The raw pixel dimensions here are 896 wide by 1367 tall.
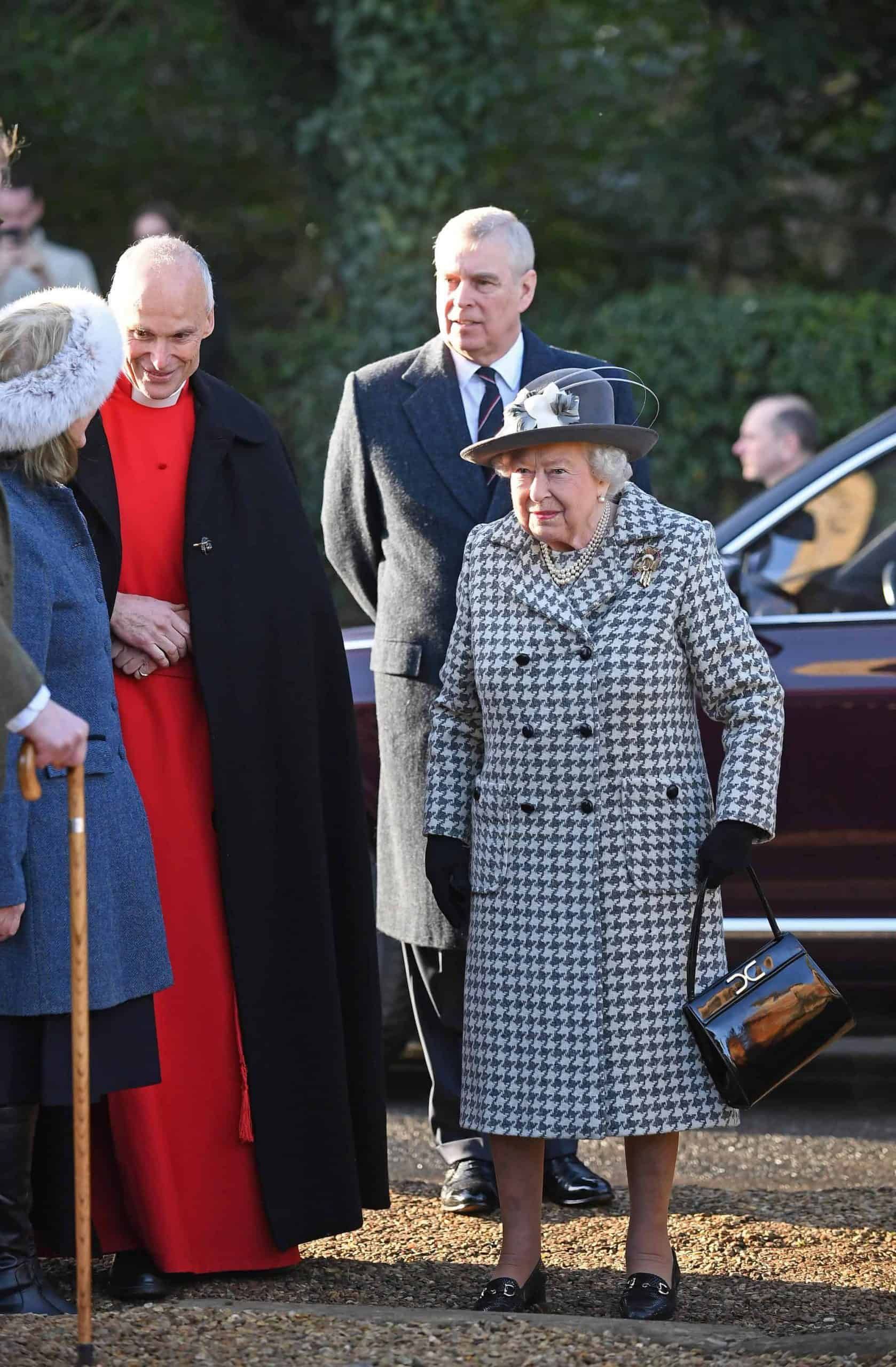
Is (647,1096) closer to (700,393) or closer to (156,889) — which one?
(156,889)

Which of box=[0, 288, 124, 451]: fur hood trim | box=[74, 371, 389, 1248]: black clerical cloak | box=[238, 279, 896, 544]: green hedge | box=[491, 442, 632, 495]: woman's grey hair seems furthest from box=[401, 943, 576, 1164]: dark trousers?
box=[238, 279, 896, 544]: green hedge

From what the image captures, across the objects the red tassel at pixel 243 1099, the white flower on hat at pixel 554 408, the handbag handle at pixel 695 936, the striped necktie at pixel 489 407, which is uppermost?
the striped necktie at pixel 489 407

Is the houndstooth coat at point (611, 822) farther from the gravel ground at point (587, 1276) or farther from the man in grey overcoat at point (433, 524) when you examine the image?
the man in grey overcoat at point (433, 524)

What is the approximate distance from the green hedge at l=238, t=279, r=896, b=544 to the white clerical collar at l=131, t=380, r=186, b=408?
23.0 ft

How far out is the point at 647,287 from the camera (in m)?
14.2

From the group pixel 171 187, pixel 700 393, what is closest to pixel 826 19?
pixel 700 393

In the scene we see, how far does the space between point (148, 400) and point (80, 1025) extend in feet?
4.74

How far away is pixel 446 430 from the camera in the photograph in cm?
498

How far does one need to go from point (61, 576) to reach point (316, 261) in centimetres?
1105

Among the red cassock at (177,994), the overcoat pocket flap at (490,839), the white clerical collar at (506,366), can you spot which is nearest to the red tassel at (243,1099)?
the red cassock at (177,994)

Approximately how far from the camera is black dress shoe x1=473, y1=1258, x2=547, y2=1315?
404cm

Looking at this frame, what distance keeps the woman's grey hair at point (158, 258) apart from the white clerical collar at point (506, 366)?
0.89 m

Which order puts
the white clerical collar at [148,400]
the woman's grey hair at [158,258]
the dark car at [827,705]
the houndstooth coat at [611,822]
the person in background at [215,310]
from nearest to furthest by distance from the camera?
the houndstooth coat at [611,822], the woman's grey hair at [158,258], the white clerical collar at [148,400], the person in background at [215,310], the dark car at [827,705]

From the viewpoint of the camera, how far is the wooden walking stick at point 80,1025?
3.41m
